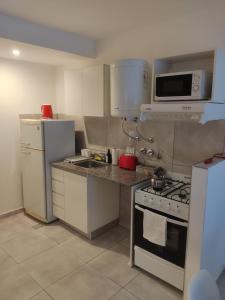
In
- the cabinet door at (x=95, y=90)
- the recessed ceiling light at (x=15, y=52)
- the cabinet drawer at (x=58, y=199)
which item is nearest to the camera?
the recessed ceiling light at (x=15, y=52)

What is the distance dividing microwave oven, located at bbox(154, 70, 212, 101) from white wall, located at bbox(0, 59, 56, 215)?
2013mm

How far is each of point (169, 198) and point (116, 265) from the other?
0.96 metres

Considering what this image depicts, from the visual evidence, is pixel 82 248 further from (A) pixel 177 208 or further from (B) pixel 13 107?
(B) pixel 13 107

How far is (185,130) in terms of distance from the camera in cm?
228

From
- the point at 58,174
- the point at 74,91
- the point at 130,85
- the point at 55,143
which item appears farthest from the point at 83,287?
the point at 74,91

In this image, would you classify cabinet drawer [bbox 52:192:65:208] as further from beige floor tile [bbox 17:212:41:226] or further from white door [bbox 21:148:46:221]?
beige floor tile [bbox 17:212:41:226]

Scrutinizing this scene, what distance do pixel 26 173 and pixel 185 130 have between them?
2.18m

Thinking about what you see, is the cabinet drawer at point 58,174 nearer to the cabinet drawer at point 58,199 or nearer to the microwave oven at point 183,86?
the cabinet drawer at point 58,199

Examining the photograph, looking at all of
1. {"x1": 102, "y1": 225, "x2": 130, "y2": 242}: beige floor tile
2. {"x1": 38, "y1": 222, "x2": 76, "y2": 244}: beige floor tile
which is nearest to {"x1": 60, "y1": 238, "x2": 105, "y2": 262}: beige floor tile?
{"x1": 38, "y1": 222, "x2": 76, "y2": 244}: beige floor tile

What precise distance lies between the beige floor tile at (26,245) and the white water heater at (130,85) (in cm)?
173

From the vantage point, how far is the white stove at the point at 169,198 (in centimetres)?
180

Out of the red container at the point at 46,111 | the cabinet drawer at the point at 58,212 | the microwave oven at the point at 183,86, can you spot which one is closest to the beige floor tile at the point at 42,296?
the cabinet drawer at the point at 58,212

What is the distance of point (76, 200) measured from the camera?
8.78ft

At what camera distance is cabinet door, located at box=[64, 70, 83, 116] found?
2953 mm
